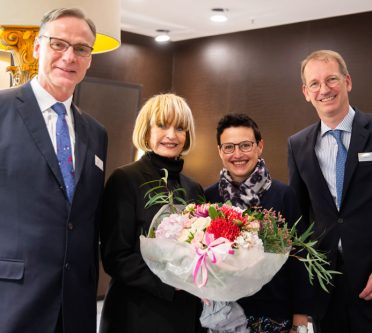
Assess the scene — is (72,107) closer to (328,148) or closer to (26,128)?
(26,128)

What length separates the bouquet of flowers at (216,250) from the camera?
1942mm

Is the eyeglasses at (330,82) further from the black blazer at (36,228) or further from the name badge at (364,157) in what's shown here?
the black blazer at (36,228)

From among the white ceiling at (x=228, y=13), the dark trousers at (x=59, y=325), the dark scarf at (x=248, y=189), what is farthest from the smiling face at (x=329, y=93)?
the white ceiling at (x=228, y=13)

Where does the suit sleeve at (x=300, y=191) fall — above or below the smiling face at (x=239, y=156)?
below

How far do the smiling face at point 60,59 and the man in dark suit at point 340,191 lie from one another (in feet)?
4.42

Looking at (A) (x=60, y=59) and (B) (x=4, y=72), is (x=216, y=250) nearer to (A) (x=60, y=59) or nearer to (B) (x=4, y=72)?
(A) (x=60, y=59)

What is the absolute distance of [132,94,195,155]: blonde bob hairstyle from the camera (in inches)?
99.6

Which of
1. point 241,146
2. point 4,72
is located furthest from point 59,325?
point 4,72

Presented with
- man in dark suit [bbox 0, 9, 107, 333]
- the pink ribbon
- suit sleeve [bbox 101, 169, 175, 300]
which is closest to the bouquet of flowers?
the pink ribbon

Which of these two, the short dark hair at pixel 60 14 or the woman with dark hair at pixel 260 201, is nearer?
the short dark hair at pixel 60 14

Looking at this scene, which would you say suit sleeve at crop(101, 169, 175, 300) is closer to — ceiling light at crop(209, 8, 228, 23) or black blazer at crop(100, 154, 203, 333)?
black blazer at crop(100, 154, 203, 333)

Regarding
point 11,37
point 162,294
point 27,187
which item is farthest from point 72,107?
point 162,294

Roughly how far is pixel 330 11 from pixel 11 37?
4.57m

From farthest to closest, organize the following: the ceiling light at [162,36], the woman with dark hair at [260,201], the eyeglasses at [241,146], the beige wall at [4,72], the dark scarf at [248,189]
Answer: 1. the ceiling light at [162,36]
2. the beige wall at [4,72]
3. the eyeglasses at [241,146]
4. the dark scarf at [248,189]
5. the woman with dark hair at [260,201]
